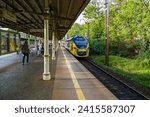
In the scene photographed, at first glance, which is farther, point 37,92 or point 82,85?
point 82,85

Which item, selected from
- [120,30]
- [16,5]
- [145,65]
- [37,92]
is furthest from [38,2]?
[120,30]

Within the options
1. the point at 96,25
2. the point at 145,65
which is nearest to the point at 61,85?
the point at 145,65

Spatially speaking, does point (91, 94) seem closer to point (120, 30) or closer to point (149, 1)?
point (149, 1)

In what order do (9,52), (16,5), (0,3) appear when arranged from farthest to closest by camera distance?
1. (9,52)
2. (16,5)
3. (0,3)

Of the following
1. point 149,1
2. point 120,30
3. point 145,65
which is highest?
point 149,1

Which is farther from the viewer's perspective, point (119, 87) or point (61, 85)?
point (119, 87)

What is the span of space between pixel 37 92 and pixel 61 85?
6.80 ft

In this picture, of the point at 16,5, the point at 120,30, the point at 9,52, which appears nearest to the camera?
the point at 16,5

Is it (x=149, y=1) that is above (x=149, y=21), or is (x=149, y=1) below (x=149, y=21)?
above

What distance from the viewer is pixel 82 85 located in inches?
512

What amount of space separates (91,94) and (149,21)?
23810 mm

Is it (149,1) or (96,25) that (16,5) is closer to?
(149,1)

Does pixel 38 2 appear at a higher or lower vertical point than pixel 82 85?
higher

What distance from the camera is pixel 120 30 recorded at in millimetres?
42812
